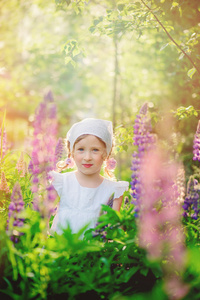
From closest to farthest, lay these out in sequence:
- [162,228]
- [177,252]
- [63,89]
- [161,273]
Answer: [161,273], [177,252], [162,228], [63,89]

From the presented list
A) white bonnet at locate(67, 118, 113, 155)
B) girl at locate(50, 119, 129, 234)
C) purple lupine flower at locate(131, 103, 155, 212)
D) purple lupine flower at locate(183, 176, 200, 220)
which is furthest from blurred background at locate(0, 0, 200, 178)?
purple lupine flower at locate(183, 176, 200, 220)

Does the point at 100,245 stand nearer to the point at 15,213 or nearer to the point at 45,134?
the point at 15,213

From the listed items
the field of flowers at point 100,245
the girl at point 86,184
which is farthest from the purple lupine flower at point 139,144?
the girl at point 86,184

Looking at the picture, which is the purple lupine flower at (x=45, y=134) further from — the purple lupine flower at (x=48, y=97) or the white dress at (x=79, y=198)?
the white dress at (x=79, y=198)

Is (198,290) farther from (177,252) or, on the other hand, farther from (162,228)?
(162,228)

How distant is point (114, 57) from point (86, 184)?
220 inches

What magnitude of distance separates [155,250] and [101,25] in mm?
2306

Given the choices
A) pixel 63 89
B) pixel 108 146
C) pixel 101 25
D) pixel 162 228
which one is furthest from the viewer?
pixel 63 89

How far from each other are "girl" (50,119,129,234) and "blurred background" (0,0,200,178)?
537 millimetres

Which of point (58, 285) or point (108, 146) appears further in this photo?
point (108, 146)

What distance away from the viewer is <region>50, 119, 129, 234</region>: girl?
2.68 metres

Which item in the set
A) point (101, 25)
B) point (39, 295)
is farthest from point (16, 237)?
point (101, 25)

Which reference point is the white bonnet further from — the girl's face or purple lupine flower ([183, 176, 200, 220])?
purple lupine flower ([183, 176, 200, 220])

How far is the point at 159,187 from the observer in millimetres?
1858
